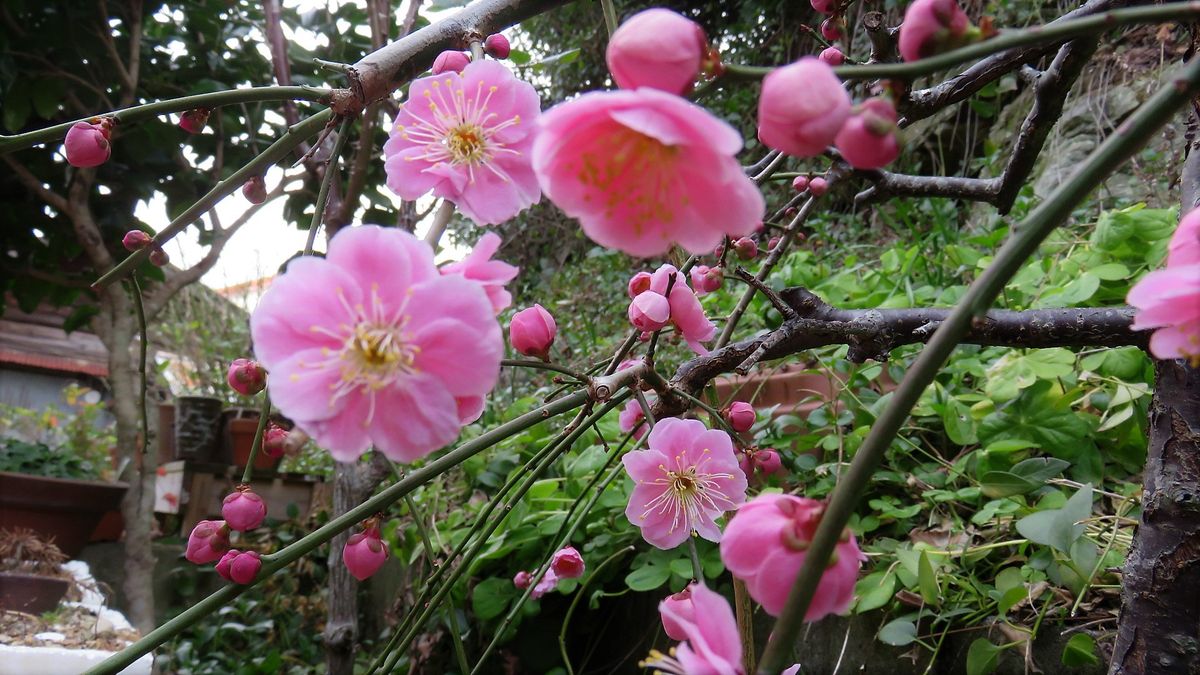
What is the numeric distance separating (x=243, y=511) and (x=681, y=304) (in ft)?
1.25

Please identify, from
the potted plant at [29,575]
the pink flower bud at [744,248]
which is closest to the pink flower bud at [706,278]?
the pink flower bud at [744,248]

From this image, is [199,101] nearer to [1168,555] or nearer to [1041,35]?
→ [1041,35]

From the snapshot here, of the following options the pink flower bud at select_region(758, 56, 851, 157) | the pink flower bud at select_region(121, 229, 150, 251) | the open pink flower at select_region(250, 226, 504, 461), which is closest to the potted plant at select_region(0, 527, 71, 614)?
the pink flower bud at select_region(121, 229, 150, 251)

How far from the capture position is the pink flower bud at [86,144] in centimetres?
67

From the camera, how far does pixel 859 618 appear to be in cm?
112

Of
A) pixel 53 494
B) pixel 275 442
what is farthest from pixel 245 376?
pixel 53 494

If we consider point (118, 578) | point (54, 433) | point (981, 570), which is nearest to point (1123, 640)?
point (981, 570)

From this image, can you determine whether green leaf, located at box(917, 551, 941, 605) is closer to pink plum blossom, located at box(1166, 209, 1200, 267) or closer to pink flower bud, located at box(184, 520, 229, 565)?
pink plum blossom, located at box(1166, 209, 1200, 267)

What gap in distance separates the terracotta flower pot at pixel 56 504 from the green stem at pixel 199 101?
7.49 ft

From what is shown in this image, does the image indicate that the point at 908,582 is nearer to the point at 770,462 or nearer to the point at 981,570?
the point at 981,570

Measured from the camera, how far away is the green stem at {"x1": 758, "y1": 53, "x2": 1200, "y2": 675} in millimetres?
270

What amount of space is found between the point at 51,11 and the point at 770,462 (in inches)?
89.2

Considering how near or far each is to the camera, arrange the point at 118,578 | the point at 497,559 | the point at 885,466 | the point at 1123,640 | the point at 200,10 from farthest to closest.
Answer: the point at 118,578
the point at 200,10
the point at 497,559
the point at 885,466
the point at 1123,640

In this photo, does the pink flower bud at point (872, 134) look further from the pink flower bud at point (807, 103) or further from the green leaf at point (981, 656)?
the green leaf at point (981, 656)
